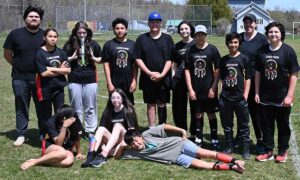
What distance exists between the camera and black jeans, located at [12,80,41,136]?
23.0ft

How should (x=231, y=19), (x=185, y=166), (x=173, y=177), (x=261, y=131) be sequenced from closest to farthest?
1. (x=173, y=177)
2. (x=185, y=166)
3. (x=261, y=131)
4. (x=231, y=19)

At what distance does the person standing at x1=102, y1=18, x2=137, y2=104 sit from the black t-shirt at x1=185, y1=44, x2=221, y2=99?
0.97 m

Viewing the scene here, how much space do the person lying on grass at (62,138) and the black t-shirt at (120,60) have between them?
1.08 m

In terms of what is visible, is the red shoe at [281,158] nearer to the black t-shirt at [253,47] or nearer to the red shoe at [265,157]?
the red shoe at [265,157]

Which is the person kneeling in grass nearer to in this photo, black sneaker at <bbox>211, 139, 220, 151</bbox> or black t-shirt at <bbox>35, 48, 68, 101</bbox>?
black sneaker at <bbox>211, 139, 220, 151</bbox>

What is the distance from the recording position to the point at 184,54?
6.83 meters

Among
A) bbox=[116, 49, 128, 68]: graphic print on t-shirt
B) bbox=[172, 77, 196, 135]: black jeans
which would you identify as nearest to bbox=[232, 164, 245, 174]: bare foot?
bbox=[172, 77, 196, 135]: black jeans

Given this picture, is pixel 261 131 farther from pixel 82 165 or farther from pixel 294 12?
pixel 294 12

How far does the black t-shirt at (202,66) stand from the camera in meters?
6.43

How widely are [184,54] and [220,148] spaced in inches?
59.7

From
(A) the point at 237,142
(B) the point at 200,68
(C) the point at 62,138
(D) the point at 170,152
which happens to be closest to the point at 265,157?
(A) the point at 237,142

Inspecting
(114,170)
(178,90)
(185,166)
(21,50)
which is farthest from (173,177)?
(21,50)

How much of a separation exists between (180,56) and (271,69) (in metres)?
1.51

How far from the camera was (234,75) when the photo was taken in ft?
20.3
